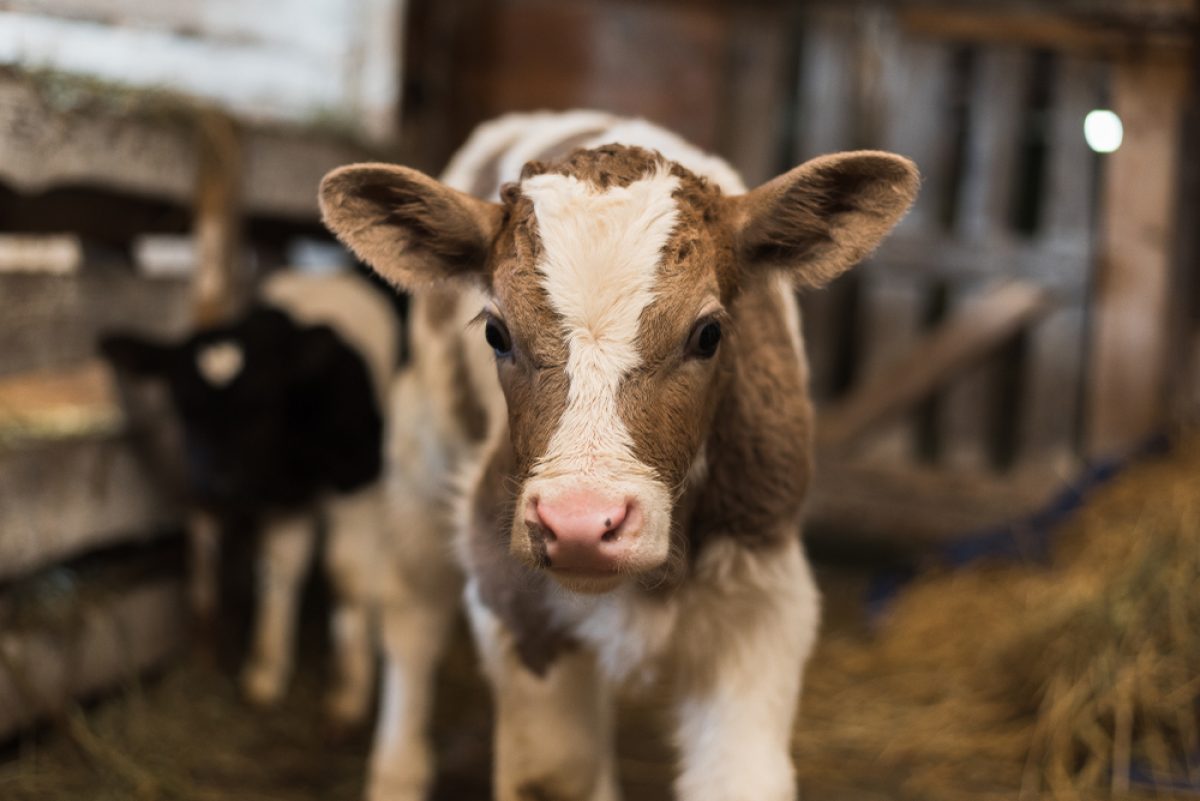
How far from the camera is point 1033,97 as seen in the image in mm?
6262

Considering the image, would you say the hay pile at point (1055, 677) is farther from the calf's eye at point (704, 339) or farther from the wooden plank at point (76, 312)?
the wooden plank at point (76, 312)

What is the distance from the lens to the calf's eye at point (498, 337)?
249 cm

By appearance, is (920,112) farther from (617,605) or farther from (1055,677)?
(617,605)

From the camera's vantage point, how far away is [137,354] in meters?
4.29

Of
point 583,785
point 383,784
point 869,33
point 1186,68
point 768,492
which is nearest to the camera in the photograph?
point 768,492

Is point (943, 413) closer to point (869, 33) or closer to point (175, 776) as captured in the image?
point (869, 33)

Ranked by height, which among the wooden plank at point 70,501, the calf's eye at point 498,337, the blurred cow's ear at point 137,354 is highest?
the calf's eye at point 498,337

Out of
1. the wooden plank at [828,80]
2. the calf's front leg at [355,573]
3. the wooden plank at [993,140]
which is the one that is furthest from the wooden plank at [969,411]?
the calf's front leg at [355,573]

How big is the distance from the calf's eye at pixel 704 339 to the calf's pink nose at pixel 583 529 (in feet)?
1.40

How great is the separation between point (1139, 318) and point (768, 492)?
3.88 m

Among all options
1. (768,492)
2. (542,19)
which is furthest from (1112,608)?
(542,19)

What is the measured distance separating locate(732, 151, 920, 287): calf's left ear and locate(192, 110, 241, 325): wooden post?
2694 millimetres

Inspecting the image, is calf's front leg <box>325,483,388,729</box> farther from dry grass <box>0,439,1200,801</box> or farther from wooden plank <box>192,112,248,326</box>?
wooden plank <box>192,112,248,326</box>

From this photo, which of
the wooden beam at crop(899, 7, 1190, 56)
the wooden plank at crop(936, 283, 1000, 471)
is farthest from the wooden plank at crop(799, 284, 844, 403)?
the wooden beam at crop(899, 7, 1190, 56)
